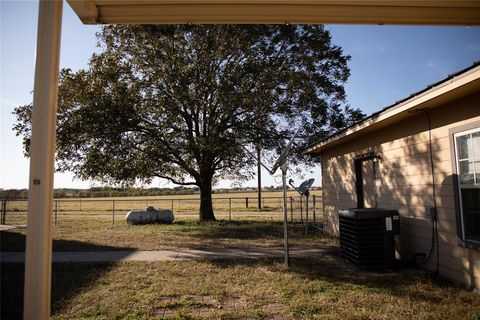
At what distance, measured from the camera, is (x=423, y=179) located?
6.88 meters

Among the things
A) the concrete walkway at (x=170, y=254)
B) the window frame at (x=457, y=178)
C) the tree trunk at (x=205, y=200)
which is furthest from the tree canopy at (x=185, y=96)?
the window frame at (x=457, y=178)

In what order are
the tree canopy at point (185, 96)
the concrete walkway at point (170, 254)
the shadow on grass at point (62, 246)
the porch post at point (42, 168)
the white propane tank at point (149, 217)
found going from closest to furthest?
the porch post at point (42, 168), the concrete walkway at point (170, 254), the shadow on grass at point (62, 246), the tree canopy at point (185, 96), the white propane tank at point (149, 217)

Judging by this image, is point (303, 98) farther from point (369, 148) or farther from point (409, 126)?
point (409, 126)

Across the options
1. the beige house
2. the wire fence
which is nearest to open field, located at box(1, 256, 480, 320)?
the beige house

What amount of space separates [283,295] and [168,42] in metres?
12.6

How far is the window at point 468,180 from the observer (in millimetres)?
5465

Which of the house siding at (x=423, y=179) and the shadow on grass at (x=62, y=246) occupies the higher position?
the house siding at (x=423, y=179)

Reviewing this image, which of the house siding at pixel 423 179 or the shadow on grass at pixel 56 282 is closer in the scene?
the shadow on grass at pixel 56 282

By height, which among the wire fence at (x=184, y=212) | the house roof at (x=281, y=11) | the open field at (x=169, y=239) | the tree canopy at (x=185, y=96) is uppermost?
the tree canopy at (x=185, y=96)

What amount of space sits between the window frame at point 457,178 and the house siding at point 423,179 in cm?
8

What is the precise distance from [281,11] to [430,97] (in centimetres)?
392

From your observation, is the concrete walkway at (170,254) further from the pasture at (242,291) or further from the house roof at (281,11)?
the house roof at (281,11)

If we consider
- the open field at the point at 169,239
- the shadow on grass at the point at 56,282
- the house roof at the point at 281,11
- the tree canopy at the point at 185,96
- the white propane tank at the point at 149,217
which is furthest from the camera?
the white propane tank at the point at 149,217

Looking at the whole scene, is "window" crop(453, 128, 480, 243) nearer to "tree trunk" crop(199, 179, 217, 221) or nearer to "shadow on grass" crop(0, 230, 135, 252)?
"shadow on grass" crop(0, 230, 135, 252)
